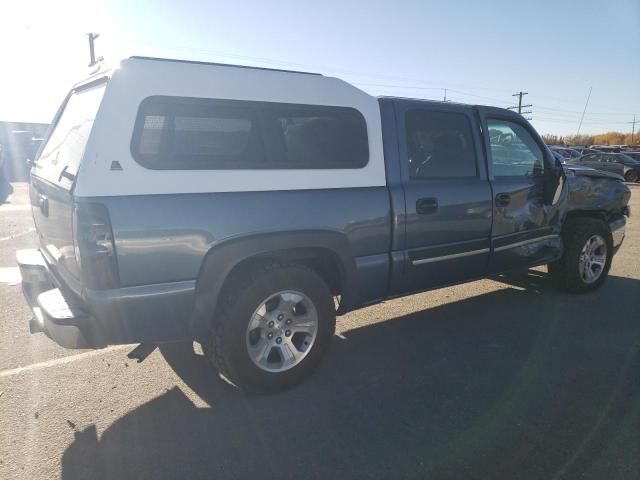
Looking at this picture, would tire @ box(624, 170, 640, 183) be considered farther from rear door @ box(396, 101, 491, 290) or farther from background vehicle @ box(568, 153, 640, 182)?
rear door @ box(396, 101, 491, 290)

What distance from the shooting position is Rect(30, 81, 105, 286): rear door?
8.64 ft

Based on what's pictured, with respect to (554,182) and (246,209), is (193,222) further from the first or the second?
(554,182)

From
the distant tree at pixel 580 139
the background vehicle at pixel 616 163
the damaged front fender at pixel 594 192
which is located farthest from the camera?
the distant tree at pixel 580 139

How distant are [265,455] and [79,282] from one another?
1399 millimetres

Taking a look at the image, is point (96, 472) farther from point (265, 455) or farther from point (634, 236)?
point (634, 236)

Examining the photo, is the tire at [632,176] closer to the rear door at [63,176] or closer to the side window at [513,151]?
the side window at [513,151]

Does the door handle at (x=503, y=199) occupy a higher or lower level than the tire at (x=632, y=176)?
higher

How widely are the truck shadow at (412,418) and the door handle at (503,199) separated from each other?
115cm

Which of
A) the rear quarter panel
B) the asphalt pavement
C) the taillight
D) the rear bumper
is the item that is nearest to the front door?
the asphalt pavement

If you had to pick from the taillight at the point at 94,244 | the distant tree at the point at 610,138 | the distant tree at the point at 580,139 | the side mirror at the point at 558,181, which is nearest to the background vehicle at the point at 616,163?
the side mirror at the point at 558,181

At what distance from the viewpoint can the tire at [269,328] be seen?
2.87 meters

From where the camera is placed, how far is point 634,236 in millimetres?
8844

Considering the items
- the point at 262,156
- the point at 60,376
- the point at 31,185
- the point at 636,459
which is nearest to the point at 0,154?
the point at 31,185

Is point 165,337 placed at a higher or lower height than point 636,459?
higher
